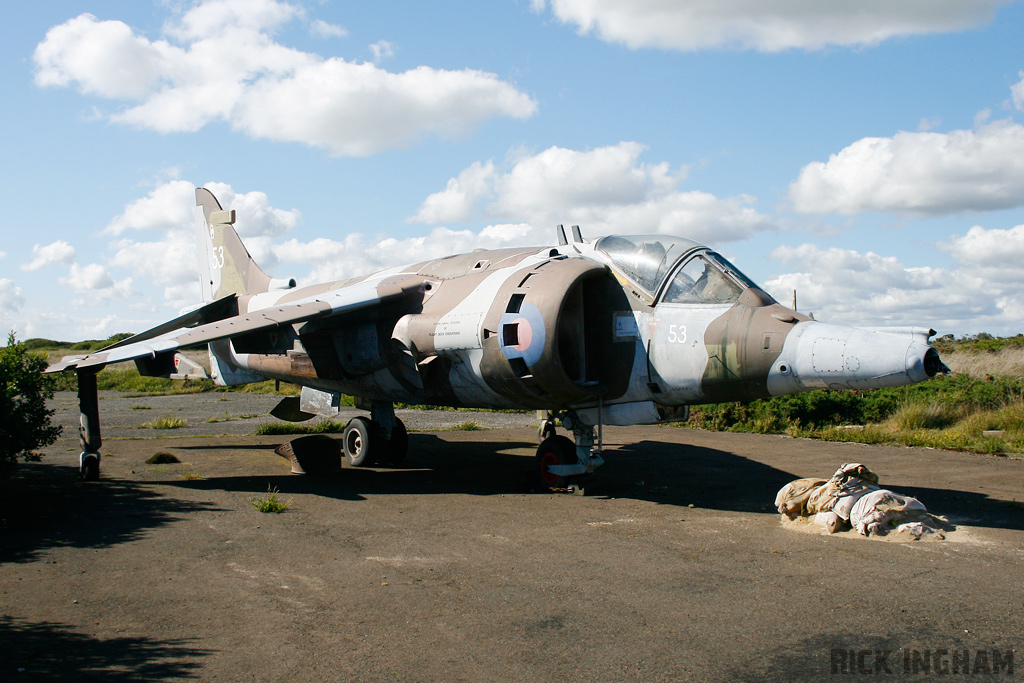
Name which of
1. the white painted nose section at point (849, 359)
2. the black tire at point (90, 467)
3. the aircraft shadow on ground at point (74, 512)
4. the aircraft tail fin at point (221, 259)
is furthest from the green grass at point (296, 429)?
the white painted nose section at point (849, 359)

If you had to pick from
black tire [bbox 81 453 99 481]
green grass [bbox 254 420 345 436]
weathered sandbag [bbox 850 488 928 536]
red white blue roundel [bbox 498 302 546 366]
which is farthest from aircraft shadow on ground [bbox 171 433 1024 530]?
green grass [bbox 254 420 345 436]

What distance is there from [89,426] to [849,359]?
10824mm

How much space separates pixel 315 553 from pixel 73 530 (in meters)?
2.98

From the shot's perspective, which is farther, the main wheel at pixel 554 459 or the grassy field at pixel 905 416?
the grassy field at pixel 905 416

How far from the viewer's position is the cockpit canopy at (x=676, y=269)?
8.60 meters

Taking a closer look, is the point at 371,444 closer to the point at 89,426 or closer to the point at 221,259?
the point at 89,426

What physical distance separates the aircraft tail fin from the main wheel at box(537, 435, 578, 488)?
825cm

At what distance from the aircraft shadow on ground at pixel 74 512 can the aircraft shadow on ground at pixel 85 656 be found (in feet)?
7.28

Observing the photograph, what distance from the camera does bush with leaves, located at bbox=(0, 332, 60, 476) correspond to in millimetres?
9500

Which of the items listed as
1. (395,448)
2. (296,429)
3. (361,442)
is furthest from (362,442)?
(296,429)

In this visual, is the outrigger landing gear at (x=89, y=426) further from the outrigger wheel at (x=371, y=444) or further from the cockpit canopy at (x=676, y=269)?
the cockpit canopy at (x=676, y=269)

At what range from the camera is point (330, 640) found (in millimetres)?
4695

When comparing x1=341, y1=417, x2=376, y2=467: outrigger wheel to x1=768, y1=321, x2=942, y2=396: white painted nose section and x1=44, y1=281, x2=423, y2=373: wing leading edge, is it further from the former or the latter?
x1=768, y1=321, x2=942, y2=396: white painted nose section

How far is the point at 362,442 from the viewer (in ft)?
41.9
